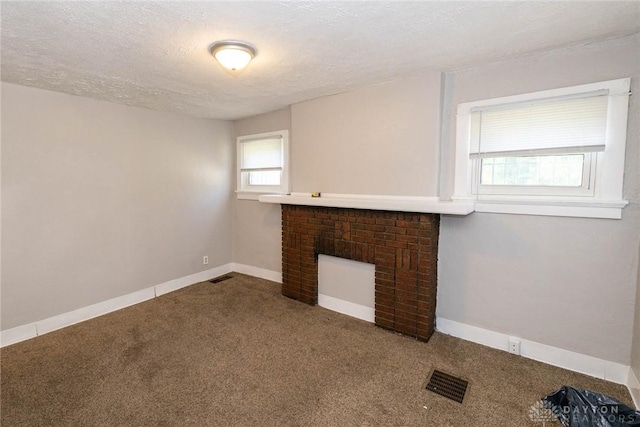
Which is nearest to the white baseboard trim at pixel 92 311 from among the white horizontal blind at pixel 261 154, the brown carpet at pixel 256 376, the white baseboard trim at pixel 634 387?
the brown carpet at pixel 256 376

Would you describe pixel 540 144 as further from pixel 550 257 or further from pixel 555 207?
pixel 550 257

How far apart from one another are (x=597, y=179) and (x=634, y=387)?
1445 millimetres

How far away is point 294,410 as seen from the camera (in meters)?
1.90

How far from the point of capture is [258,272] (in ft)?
14.7

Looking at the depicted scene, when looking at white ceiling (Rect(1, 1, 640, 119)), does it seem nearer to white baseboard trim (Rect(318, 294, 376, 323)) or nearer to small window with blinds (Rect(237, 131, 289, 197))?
small window with blinds (Rect(237, 131, 289, 197))

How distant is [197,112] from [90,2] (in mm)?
2451

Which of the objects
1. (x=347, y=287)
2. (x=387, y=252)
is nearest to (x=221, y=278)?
(x=347, y=287)

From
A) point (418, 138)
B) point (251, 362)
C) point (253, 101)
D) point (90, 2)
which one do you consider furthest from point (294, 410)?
point (253, 101)

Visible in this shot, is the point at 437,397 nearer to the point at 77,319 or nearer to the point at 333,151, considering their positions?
the point at 333,151

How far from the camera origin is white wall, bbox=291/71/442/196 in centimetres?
267

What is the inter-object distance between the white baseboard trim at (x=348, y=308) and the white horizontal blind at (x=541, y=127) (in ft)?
6.18

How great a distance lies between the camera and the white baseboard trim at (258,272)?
426 centimetres

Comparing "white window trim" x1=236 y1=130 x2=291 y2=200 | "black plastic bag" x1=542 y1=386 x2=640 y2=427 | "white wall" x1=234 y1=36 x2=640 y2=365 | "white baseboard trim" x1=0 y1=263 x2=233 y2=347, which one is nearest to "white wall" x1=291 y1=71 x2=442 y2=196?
"white wall" x1=234 y1=36 x2=640 y2=365

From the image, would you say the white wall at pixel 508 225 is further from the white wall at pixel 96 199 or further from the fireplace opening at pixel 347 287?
the white wall at pixel 96 199
